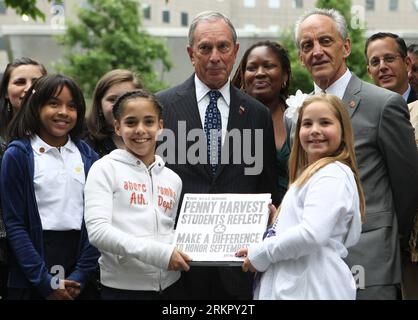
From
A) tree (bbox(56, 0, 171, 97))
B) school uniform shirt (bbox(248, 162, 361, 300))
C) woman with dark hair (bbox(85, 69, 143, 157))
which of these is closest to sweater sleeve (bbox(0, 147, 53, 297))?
woman with dark hair (bbox(85, 69, 143, 157))

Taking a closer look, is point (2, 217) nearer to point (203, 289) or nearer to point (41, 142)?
point (41, 142)

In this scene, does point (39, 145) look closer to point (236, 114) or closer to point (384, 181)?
point (236, 114)

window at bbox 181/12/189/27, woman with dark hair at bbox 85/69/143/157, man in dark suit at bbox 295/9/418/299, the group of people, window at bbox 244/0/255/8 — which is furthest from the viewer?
window at bbox 181/12/189/27

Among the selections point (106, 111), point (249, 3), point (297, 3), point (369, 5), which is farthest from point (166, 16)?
point (106, 111)

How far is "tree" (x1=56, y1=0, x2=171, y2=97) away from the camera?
3091 cm

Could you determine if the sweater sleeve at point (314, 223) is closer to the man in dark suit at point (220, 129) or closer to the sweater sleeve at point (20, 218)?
the man in dark suit at point (220, 129)

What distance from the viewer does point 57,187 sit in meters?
5.88

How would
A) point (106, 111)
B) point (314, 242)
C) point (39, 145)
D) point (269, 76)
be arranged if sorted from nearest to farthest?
point (314, 242)
point (39, 145)
point (106, 111)
point (269, 76)

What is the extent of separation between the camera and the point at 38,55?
124 ft

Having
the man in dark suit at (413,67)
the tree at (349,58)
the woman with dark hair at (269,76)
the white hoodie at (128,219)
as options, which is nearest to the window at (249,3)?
the tree at (349,58)

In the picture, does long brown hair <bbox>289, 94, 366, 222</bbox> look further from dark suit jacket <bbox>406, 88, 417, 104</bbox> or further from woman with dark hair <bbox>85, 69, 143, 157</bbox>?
dark suit jacket <bbox>406, 88, 417, 104</bbox>

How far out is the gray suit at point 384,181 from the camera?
18.4ft

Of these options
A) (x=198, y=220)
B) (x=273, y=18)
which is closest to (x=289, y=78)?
(x=198, y=220)

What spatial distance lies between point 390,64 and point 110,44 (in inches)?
980
